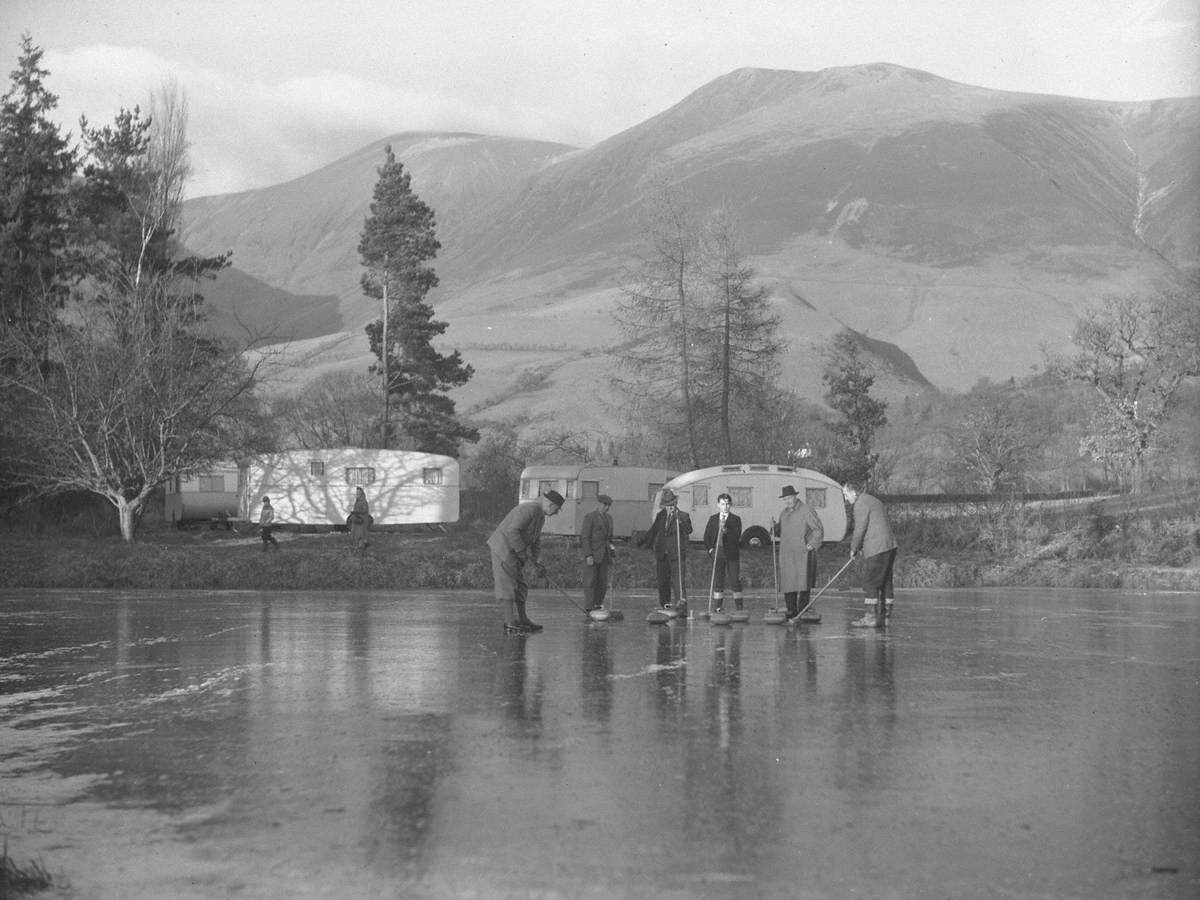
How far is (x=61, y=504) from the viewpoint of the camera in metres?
47.1

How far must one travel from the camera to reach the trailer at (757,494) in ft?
135

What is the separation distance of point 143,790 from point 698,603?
17.6 meters

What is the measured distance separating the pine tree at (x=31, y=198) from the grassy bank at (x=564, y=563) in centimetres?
1171

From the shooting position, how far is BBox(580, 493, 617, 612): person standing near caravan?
2019 cm

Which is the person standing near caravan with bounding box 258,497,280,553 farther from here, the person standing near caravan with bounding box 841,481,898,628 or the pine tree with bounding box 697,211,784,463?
the person standing near caravan with bounding box 841,481,898,628

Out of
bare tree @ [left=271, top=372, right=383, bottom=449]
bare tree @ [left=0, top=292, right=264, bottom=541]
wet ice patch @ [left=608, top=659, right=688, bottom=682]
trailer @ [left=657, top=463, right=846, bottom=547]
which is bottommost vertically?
wet ice patch @ [left=608, top=659, right=688, bottom=682]

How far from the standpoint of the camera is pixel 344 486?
4916 cm

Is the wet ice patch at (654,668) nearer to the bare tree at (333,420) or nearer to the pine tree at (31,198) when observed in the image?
the pine tree at (31,198)

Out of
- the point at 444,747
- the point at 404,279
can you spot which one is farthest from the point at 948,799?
the point at 404,279

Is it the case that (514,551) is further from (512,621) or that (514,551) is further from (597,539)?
(597,539)

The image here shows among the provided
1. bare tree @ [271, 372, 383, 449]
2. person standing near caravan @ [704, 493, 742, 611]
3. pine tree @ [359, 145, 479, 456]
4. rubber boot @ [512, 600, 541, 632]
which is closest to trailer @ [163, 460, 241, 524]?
bare tree @ [271, 372, 383, 449]

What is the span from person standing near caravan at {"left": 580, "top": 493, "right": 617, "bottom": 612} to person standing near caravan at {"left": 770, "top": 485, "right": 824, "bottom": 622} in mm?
2423

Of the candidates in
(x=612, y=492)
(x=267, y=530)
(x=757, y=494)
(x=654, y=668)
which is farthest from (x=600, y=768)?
(x=612, y=492)

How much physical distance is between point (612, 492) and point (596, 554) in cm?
2489
